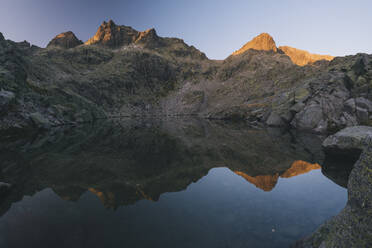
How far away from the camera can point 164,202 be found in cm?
823

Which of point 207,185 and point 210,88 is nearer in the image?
point 207,185

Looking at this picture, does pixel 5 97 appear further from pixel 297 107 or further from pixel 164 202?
pixel 297 107

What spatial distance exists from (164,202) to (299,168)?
37.4 ft

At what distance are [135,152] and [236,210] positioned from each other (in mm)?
13978

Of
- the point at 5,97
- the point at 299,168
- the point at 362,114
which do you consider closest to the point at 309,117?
the point at 362,114

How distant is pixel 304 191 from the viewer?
31.4 ft

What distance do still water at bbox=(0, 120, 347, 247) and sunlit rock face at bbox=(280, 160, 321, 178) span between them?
0.07 m

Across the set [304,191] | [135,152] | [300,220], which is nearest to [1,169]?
[135,152]

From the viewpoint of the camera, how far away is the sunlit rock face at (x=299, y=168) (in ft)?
40.3

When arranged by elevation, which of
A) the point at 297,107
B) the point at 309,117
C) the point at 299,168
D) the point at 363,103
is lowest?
the point at 299,168

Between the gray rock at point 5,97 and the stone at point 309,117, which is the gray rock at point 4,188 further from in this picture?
the stone at point 309,117

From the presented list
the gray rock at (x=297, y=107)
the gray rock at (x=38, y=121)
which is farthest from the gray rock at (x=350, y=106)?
the gray rock at (x=38, y=121)

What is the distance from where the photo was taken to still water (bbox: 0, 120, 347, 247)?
5812 millimetres

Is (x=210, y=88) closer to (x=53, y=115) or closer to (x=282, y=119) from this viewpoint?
(x=282, y=119)
